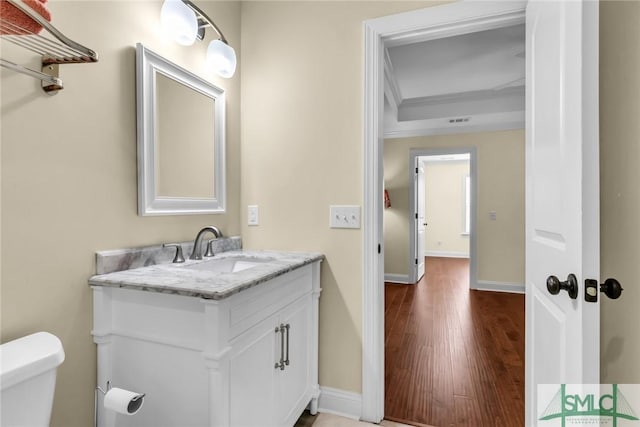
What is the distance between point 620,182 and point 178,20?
1.67 meters

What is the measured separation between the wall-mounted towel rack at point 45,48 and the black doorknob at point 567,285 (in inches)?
58.0

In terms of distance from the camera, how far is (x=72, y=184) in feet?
3.66

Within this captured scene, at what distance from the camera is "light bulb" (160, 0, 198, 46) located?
1.37m

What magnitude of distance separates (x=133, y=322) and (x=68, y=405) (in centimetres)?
34

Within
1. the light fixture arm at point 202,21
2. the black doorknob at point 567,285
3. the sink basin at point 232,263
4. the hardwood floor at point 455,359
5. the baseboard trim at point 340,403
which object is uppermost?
the light fixture arm at point 202,21

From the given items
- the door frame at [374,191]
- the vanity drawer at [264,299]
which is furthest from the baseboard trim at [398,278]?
the vanity drawer at [264,299]

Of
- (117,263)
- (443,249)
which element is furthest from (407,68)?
(443,249)

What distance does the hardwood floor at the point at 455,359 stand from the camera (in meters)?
1.80

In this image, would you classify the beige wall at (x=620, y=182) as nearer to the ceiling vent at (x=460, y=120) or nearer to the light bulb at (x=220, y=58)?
the light bulb at (x=220, y=58)

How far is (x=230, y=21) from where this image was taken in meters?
1.90

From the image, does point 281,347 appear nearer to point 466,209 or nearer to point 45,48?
point 45,48

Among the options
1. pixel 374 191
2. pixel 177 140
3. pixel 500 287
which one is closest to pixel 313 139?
pixel 374 191

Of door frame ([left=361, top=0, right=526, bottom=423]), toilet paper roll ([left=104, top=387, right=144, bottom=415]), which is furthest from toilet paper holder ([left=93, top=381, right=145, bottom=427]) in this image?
door frame ([left=361, top=0, right=526, bottom=423])

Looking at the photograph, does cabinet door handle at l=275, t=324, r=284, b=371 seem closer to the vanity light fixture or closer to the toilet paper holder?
the toilet paper holder
